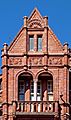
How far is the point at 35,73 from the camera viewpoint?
101125 mm

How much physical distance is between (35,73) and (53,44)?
2.93 metres

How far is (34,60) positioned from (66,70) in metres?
2.78

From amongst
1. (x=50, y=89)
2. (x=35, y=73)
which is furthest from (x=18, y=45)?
(x=50, y=89)

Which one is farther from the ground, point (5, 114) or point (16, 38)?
point (16, 38)

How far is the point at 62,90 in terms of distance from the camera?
330ft

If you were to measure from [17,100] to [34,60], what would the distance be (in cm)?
374

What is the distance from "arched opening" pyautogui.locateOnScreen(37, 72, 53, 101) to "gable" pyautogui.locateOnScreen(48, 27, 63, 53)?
2.11 meters

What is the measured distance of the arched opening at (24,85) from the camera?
100938 millimetres

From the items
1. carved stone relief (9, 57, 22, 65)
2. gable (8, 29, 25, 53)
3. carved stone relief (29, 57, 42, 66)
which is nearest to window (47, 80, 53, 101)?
carved stone relief (29, 57, 42, 66)

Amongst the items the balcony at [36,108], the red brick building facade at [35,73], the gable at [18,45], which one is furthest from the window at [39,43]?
the balcony at [36,108]

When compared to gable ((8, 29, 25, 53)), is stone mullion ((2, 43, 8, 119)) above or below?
below

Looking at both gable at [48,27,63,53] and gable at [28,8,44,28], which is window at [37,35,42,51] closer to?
gable at [48,27,63,53]

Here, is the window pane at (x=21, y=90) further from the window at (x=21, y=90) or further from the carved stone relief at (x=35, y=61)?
the carved stone relief at (x=35, y=61)

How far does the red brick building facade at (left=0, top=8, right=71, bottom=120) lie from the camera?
99.5 meters
